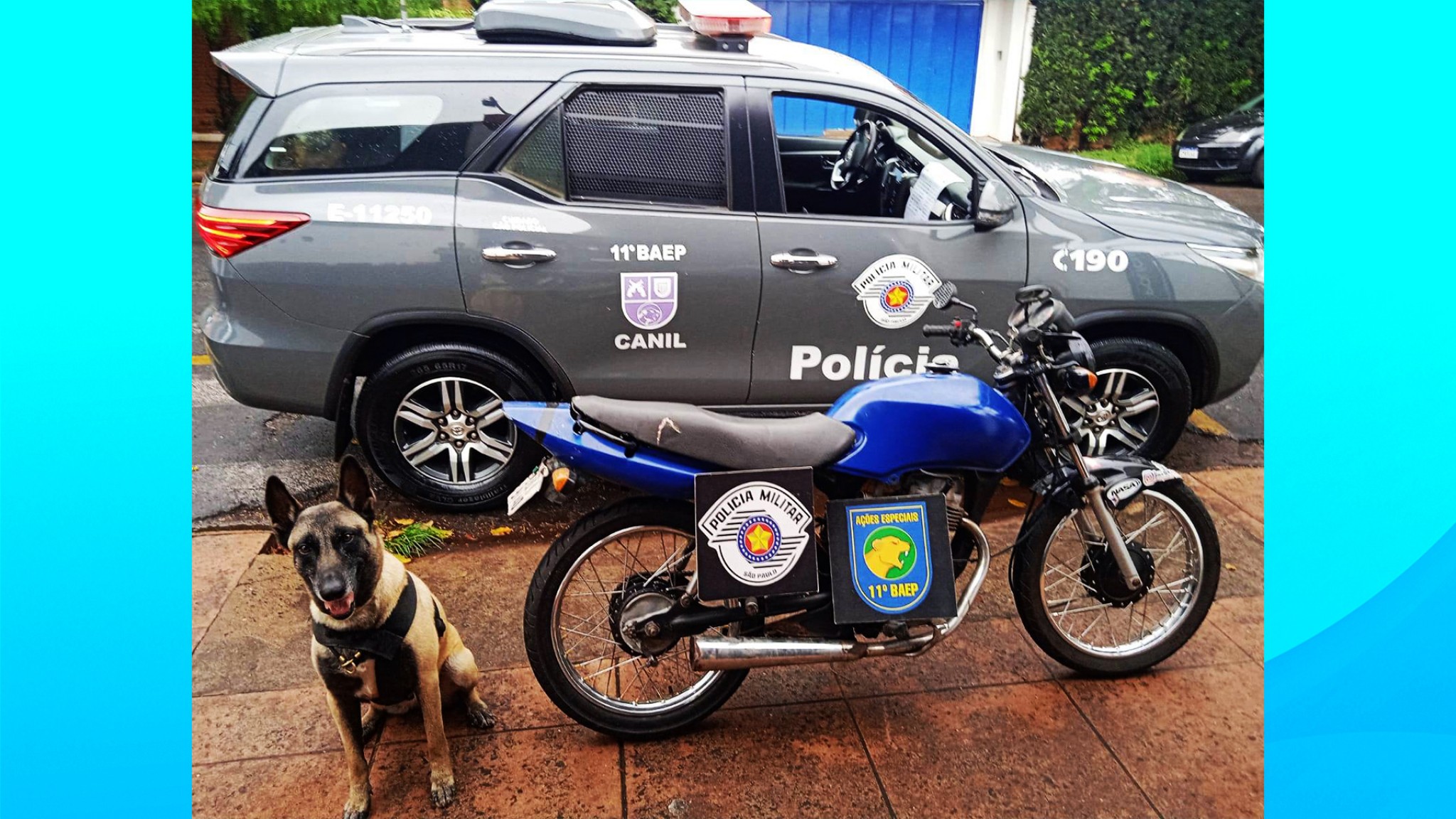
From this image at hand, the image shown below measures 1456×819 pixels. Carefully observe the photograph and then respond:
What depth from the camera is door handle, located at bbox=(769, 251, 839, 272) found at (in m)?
4.18

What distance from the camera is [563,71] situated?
4105mm

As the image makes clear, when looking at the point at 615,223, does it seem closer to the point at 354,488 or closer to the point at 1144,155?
the point at 354,488

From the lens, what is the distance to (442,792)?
9.15 feet

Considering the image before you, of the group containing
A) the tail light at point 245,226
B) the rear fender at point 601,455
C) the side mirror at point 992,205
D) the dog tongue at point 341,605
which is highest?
the side mirror at point 992,205

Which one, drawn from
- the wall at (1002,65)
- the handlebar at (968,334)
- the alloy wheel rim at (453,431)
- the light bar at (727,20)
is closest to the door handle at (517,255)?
the alloy wheel rim at (453,431)

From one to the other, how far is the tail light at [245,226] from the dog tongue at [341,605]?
2058 millimetres

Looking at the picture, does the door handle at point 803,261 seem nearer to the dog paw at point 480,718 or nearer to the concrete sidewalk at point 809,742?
the concrete sidewalk at point 809,742

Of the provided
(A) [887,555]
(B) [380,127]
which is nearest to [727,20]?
(B) [380,127]

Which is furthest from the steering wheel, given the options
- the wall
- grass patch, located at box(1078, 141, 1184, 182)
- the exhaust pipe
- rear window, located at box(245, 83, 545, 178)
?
the wall

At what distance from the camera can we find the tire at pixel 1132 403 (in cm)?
452

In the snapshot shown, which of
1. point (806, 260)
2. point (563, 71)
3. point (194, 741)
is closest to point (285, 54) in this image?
point (563, 71)

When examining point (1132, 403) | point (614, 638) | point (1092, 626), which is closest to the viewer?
point (614, 638)

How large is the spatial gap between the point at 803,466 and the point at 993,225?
198cm

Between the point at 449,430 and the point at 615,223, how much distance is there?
3.80 feet
